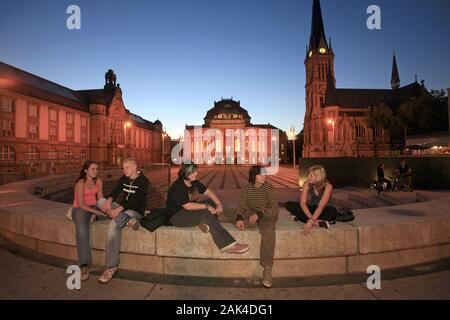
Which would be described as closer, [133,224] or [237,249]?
[237,249]

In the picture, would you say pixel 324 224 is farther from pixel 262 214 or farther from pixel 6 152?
pixel 6 152

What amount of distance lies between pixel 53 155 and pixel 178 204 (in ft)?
145

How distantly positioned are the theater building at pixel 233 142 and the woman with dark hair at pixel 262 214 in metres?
88.6

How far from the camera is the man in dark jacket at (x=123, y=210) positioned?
413 centimetres

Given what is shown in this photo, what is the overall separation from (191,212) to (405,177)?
38.4 feet

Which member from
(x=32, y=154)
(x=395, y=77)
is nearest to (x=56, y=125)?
(x=32, y=154)

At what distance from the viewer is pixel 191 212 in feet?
14.5

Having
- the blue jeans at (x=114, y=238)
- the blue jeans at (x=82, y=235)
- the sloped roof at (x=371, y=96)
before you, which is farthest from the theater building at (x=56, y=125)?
the sloped roof at (x=371, y=96)

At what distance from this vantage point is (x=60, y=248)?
16.3ft

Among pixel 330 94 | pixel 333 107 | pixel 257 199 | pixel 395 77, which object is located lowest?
pixel 257 199

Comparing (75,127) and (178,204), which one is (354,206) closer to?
(178,204)

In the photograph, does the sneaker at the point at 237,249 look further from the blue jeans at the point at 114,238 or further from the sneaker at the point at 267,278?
the blue jeans at the point at 114,238

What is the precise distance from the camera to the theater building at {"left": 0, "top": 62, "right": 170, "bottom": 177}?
32125 mm
